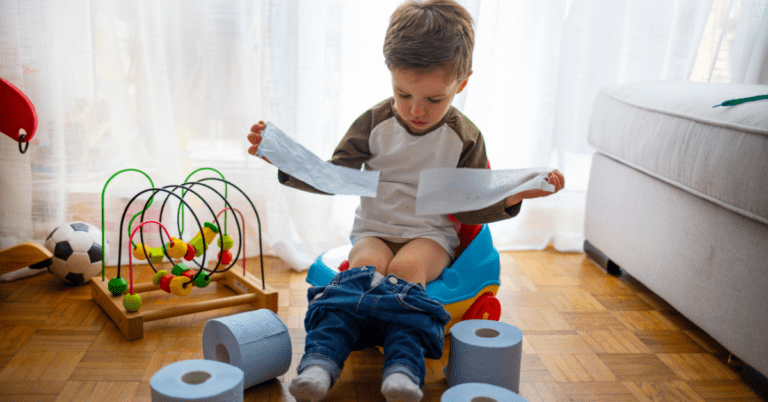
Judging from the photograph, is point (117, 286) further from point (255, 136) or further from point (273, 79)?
point (273, 79)

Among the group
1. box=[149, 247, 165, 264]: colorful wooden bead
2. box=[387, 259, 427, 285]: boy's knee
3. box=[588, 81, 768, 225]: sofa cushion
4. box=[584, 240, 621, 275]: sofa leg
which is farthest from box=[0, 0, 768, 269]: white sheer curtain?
box=[387, 259, 427, 285]: boy's knee

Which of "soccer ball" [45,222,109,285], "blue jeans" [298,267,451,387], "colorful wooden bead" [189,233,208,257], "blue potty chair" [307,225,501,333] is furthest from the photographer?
"soccer ball" [45,222,109,285]

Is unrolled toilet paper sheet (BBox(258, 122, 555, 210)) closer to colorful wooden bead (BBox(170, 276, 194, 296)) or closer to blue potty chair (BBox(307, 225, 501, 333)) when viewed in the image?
blue potty chair (BBox(307, 225, 501, 333))

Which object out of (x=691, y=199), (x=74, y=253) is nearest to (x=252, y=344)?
(x=74, y=253)

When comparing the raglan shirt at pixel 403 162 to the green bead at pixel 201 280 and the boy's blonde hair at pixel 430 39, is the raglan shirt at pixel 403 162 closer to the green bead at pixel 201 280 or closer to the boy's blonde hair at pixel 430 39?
the boy's blonde hair at pixel 430 39

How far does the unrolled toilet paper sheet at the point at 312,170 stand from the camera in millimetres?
1027

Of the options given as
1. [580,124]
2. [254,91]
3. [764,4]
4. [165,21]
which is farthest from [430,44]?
[764,4]

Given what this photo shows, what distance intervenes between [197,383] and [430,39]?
25.2 inches

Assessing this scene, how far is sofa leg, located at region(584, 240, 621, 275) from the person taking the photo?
1566 mm

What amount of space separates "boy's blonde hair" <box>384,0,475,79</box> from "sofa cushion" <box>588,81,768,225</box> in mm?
486

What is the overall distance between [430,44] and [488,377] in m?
0.55

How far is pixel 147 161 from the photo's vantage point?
4.91 ft

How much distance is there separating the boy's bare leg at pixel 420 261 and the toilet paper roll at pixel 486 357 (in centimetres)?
12

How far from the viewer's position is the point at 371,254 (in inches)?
41.6
